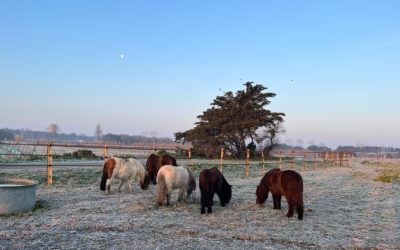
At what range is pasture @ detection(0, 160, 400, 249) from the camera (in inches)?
246

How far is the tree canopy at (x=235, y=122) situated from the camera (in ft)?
119

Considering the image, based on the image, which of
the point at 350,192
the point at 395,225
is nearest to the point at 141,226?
the point at 395,225

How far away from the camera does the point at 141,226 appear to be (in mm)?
7277

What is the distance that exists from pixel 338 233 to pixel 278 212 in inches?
81.8

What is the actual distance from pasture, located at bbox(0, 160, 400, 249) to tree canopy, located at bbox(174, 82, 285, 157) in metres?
24.2

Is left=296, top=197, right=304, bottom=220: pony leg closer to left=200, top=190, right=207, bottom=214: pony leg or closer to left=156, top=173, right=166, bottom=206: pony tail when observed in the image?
left=200, top=190, right=207, bottom=214: pony leg

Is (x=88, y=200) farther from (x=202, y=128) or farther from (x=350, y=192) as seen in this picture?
(x=202, y=128)

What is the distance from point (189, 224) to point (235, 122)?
29.2 meters

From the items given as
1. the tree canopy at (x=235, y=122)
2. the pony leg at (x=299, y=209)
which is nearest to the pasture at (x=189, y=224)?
the pony leg at (x=299, y=209)

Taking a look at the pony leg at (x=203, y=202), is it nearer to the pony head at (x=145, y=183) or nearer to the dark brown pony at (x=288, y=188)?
the dark brown pony at (x=288, y=188)

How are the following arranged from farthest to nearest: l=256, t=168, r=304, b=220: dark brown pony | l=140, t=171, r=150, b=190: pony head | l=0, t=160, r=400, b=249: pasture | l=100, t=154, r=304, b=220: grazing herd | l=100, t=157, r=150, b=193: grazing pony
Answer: l=140, t=171, r=150, b=190: pony head < l=100, t=157, r=150, b=193: grazing pony < l=100, t=154, r=304, b=220: grazing herd < l=256, t=168, r=304, b=220: dark brown pony < l=0, t=160, r=400, b=249: pasture

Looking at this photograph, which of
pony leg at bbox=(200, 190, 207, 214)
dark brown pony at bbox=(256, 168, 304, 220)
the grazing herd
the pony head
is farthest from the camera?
the pony head

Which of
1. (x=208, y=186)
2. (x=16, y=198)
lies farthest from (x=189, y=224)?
(x=16, y=198)

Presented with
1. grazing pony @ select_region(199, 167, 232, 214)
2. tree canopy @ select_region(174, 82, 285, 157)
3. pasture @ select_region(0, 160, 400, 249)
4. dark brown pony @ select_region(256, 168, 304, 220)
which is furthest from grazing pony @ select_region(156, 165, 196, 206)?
tree canopy @ select_region(174, 82, 285, 157)
